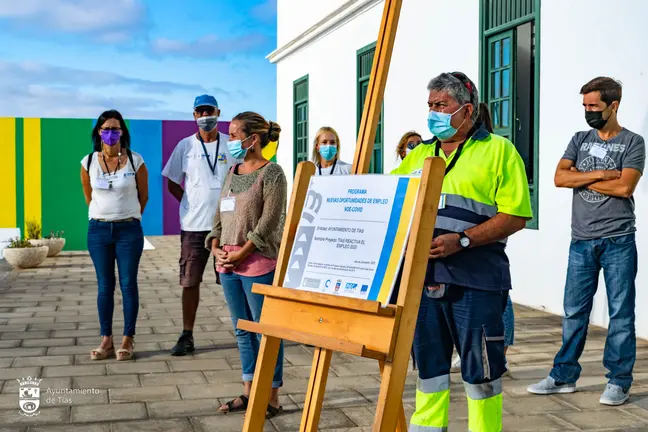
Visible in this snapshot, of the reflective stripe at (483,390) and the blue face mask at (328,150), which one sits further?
the blue face mask at (328,150)

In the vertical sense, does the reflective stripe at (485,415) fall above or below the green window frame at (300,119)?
below

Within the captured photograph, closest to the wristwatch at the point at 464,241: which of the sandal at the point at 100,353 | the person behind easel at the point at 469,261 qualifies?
the person behind easel at the point at 469,261

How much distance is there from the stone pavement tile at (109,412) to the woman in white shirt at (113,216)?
4.61 ft

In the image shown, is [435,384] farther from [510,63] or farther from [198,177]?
[510,63]

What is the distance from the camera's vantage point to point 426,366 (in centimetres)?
357

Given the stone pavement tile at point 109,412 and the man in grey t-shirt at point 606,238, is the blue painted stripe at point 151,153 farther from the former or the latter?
the man in grey t-shirt at point 606,238

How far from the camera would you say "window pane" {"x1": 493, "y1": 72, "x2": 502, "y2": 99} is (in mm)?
10156

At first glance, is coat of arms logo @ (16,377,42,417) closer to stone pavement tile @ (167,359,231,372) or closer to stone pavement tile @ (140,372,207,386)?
stone pavement tile @ (140,372,207,386)

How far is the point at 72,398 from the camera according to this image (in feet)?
17.6

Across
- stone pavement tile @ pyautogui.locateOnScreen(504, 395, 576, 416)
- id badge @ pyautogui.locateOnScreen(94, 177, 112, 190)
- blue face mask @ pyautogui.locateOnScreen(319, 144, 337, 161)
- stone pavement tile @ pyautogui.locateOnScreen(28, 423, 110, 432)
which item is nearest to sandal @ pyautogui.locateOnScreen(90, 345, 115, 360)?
id badge @ pyautogui.locateOnScreen(94, 177, 112, 190)

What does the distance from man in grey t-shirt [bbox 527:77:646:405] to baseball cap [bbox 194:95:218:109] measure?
2.79 metres

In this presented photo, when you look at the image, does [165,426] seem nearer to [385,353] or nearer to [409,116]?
[385,353]

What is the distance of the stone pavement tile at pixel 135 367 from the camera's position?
618 centimetres

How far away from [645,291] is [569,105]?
7.14 feet
